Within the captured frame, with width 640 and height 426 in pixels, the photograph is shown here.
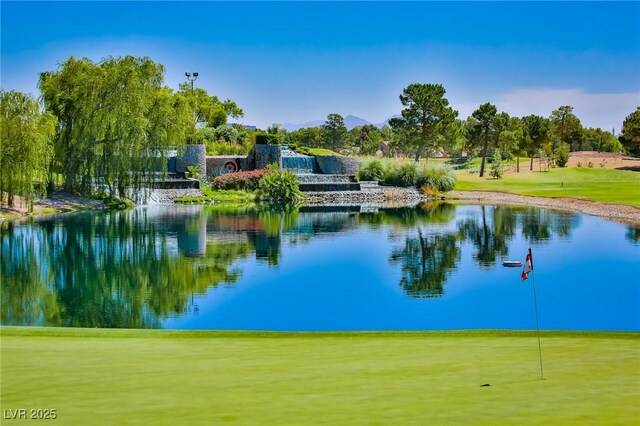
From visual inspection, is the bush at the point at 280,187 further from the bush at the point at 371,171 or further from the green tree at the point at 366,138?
the green tree at the point at 366,138

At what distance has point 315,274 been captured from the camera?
18234 millimetres

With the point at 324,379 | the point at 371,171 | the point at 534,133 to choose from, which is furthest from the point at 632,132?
the point at 324,379

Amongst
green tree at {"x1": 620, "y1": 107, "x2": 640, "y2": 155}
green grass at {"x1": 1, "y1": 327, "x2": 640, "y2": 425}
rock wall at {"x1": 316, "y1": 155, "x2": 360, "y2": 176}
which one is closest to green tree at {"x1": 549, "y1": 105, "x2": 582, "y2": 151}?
green tree at {"x1": 620, "y1": 107, "x2": 640, "y2": 155}

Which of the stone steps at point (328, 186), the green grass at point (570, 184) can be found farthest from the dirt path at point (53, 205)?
the green grass at point (570, 184)

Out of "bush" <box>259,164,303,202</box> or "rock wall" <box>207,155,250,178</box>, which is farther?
"rock wall" <box>207,155,250,178</box>

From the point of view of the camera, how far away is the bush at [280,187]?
152 feet

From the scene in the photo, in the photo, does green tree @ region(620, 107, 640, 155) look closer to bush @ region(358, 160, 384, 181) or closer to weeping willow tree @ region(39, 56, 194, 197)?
bush @ region(358, 160, 384, 181)

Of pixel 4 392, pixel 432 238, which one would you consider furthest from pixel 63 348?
pixel 432 238

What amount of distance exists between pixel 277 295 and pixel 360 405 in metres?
9.44

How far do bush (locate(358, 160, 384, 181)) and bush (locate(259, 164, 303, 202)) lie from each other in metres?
9.26

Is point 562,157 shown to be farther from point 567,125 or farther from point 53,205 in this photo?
point 53,205

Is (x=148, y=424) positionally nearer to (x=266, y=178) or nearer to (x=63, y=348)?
(x=63, y=348)

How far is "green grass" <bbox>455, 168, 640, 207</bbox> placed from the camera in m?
48.0

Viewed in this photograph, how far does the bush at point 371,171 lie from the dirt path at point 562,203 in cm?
548
